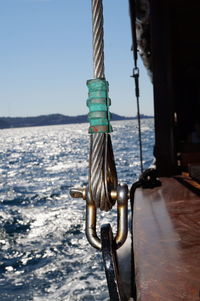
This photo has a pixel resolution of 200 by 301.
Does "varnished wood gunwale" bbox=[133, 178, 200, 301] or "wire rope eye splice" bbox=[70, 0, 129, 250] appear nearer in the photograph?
"wire rope eye splice" bbox=[70, 0, 129, 250]

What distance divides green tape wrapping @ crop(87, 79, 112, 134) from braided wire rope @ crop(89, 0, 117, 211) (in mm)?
19

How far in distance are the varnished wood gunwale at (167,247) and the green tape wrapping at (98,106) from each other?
0.60m

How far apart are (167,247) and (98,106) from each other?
3.06ft

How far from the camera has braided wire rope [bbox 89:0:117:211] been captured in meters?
0.98

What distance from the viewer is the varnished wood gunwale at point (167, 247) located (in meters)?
1.16

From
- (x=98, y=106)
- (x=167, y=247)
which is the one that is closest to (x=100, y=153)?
(x=98, y=106)

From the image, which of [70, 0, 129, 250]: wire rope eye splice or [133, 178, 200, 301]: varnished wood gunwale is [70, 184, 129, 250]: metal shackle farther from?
[133, 178, 200, 301]: varnished wood gunwale

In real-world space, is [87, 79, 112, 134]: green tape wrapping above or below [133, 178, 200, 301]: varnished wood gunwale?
above

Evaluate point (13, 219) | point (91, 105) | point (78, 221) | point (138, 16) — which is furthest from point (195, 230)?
point (13, 219)

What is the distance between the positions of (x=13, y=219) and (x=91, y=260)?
24.6 ft

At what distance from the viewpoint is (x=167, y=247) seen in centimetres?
160

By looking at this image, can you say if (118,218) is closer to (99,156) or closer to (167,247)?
(99,156)

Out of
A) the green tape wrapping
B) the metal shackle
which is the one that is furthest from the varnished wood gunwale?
the green tape wrapping

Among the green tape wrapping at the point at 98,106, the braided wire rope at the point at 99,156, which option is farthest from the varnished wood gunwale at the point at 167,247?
the green tape wrapping at the point at 98,106
